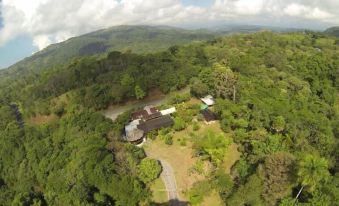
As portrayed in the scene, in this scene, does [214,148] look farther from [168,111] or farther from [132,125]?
[132,125]

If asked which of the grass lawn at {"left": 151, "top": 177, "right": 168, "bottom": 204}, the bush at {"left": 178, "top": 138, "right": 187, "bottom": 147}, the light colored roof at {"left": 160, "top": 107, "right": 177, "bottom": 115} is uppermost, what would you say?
the light colored roof at {"left": 160, "top": 107, "right": 177, "bottom": 115}

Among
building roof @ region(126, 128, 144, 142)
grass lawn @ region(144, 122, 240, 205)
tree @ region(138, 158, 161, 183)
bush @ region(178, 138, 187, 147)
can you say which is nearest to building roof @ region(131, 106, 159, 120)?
building roof @ region(126, 128, 144, 142)

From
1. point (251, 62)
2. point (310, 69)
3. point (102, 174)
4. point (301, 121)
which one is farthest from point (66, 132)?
point (310, 69)

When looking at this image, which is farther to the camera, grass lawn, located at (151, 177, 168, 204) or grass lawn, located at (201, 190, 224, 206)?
grass lawn, located at (151, 177, 168, 204)

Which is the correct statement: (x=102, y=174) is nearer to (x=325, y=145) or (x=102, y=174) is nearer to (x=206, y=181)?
(x=206, y=181)

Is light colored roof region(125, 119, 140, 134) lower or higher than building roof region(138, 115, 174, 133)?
lower

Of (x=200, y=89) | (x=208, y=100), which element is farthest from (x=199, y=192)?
(x=200, y=89)

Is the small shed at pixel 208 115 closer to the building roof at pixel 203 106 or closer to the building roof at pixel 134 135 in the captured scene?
the building roof at pixel 203 106

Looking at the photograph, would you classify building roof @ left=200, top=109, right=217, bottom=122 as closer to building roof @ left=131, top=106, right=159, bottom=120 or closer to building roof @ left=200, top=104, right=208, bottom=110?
building roof @ left=200, top=104, right=208, bottom=110
